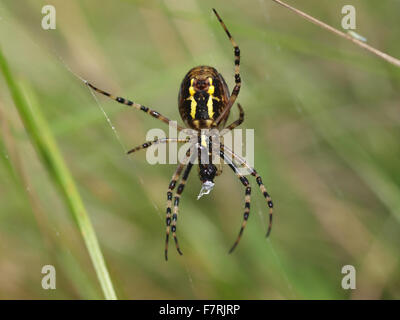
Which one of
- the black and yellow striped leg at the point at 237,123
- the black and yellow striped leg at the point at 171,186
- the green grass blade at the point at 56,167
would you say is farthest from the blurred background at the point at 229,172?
the green grass blade at the point at 56,167

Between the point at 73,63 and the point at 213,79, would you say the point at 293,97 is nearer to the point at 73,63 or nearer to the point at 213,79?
the point at 213,79

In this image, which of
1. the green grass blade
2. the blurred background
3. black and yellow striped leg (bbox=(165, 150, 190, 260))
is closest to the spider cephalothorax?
black and yellow striped leg (bbox=(165, 150, 190, 260))

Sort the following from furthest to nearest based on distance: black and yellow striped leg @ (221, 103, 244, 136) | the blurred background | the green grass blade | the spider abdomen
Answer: the blurred background
black and yellow striped leg @ (221, 103, 244, 136)
the spider abdomen
the green grass blade

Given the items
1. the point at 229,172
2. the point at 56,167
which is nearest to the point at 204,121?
the point at 229,172

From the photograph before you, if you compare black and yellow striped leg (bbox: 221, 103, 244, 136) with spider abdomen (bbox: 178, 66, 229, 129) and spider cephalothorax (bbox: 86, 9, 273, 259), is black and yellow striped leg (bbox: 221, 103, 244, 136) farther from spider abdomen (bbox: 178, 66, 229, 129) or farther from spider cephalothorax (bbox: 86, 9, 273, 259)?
spider abdomen (bbox: 178, 66, 229, 129)

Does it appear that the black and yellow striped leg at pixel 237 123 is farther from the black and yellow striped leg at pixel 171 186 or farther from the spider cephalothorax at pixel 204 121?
the black and yellow striped leg at pixel 171 186

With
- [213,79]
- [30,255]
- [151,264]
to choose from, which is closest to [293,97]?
[213,79]

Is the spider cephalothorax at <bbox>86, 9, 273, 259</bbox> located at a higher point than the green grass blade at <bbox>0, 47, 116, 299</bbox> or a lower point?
higher
